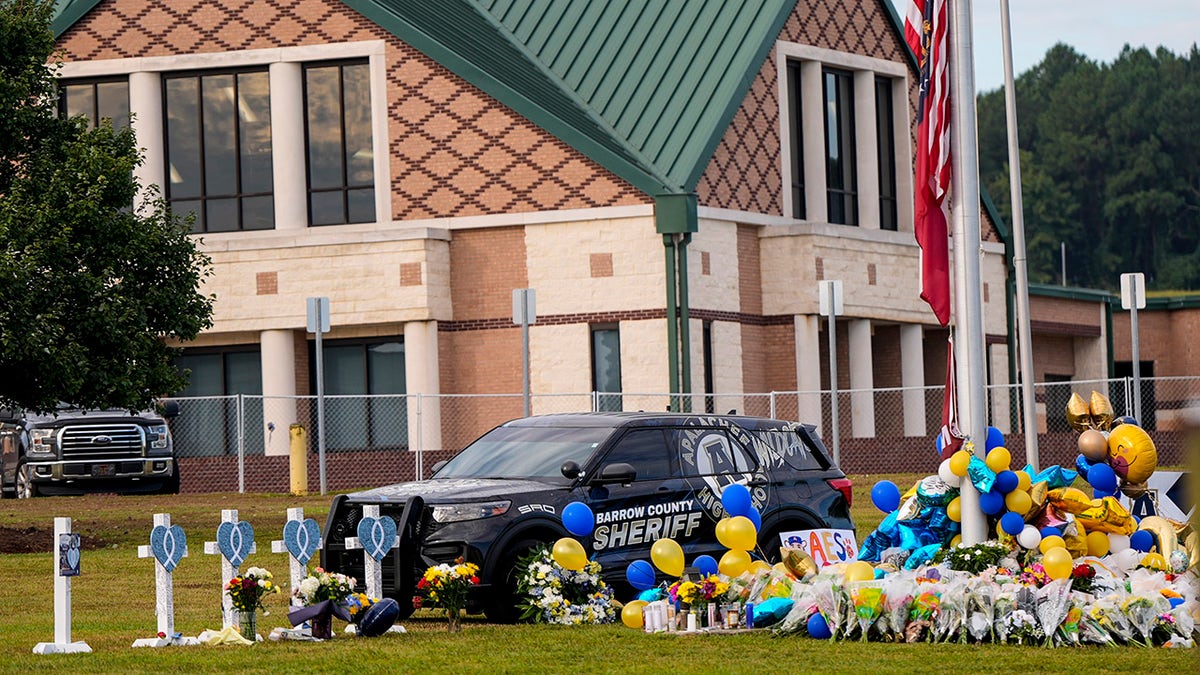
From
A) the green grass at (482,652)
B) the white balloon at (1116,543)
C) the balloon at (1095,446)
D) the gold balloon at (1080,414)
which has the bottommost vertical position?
the green grass at (482,652)

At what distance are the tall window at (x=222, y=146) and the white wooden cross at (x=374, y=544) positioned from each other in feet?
81.0

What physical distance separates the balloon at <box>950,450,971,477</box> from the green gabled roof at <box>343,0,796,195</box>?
2193 cm

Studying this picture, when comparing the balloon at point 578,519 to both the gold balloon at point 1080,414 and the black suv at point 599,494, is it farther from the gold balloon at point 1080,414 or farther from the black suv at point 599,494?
the gold balloon at point 1080,414

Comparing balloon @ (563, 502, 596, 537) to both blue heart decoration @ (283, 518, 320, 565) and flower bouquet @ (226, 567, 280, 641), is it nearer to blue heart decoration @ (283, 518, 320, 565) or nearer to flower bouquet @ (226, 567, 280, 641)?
blue heart decoration @ (283, 518, 320, 565)

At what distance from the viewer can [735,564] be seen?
49.6 ft

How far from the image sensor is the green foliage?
11500cm

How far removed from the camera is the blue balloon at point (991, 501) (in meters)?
14.9

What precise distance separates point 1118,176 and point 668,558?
347 feet

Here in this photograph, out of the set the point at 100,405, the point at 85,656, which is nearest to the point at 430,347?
the point at 100,405

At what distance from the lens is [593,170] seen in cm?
3725

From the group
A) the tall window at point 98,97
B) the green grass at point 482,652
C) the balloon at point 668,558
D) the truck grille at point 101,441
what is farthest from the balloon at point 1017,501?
the tall window at point 98,97

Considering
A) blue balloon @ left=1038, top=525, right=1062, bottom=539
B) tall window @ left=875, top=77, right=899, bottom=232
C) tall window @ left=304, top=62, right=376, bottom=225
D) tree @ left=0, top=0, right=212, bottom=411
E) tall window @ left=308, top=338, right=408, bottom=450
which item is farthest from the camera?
tall window @ left=875, top=77, right=899, bottom=232

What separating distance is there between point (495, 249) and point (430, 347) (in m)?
2.11

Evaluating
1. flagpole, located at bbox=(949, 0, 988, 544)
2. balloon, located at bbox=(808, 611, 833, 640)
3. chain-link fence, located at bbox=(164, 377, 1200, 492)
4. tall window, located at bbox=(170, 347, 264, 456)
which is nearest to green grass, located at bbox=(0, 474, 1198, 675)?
balloon, located at bbox=(808, 611, 833, 640)
